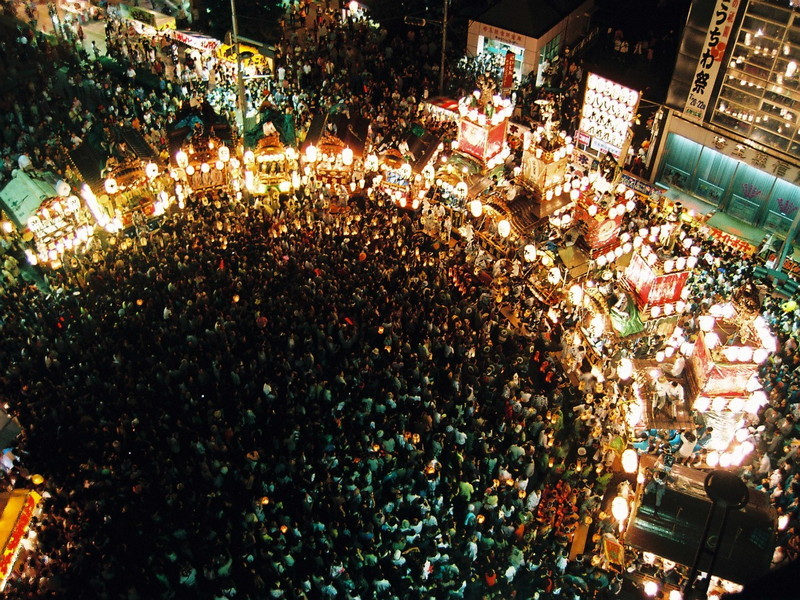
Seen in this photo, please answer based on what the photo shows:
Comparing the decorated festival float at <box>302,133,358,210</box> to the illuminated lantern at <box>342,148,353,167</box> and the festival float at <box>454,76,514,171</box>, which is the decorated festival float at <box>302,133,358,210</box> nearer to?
the illuminated lantern at <box>342,148,353,167</box>

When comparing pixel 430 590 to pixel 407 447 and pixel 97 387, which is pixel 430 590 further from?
pixel 97 387

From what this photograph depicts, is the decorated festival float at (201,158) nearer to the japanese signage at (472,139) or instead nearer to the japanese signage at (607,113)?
the japanese signage at (472,139)

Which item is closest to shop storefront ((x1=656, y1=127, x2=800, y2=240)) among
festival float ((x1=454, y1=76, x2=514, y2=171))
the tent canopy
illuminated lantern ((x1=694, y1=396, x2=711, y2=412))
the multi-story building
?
the multi-story building

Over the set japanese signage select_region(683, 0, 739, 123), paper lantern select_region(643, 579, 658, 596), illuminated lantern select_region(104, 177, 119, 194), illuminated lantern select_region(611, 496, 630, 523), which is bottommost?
paper lantern select_region(643, 579, 658, 596)

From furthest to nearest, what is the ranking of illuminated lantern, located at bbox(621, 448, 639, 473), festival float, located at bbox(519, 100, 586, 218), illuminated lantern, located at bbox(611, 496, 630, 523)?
festival float, located at bbox(519, 100, 586, 218) → illuminated lantern, located at bbox(621, 448, 639, 473) → illuminated lantern, located at bbox(611, 496, 630, 523)

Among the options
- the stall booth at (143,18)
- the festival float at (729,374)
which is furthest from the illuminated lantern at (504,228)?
the stall booth at (143,18)

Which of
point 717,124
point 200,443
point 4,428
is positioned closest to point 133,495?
point 200,443
